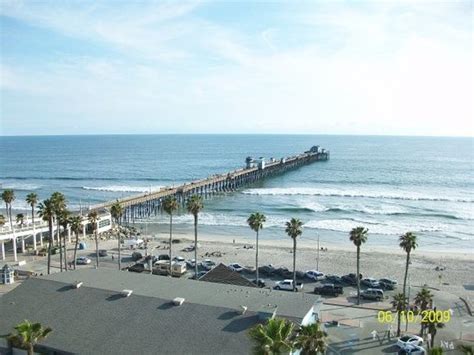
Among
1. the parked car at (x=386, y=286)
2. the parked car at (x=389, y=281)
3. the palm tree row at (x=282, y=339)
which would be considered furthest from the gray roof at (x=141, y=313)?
the parked car at (x=389, y=281)

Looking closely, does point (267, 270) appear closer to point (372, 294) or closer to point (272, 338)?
point (372, 294)

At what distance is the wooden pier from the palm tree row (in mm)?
54111

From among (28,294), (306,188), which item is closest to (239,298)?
(28,294)

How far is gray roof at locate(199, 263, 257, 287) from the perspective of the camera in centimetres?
3691

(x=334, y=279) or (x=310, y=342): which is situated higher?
(x=310, y=342)

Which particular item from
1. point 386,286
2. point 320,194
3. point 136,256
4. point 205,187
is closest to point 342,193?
point 320,194

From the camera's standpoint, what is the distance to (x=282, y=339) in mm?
17984

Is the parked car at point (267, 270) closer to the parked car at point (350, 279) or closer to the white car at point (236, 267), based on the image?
the white car at point (236, 267)

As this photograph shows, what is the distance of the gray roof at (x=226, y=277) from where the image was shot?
1453 inches

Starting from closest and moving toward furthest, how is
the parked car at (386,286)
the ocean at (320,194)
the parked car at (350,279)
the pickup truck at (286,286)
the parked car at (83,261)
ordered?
the pickup truck at (286,286) → the parked car at (386,286) → the parked car at (350,279) → the parked car at (83,261) → the ocean at (320,194)

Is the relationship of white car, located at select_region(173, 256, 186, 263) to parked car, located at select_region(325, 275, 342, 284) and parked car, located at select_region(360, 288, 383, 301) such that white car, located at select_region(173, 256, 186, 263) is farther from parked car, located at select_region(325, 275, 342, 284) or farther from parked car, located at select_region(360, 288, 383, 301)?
parked car, located at select_region(360, 288, 383, 301)

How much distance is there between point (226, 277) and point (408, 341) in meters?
13.9

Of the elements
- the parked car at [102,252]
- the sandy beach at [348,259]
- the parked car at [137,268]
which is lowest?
the sandy beach at [348,259]

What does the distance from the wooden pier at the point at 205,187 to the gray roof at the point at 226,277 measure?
35.1 meters
